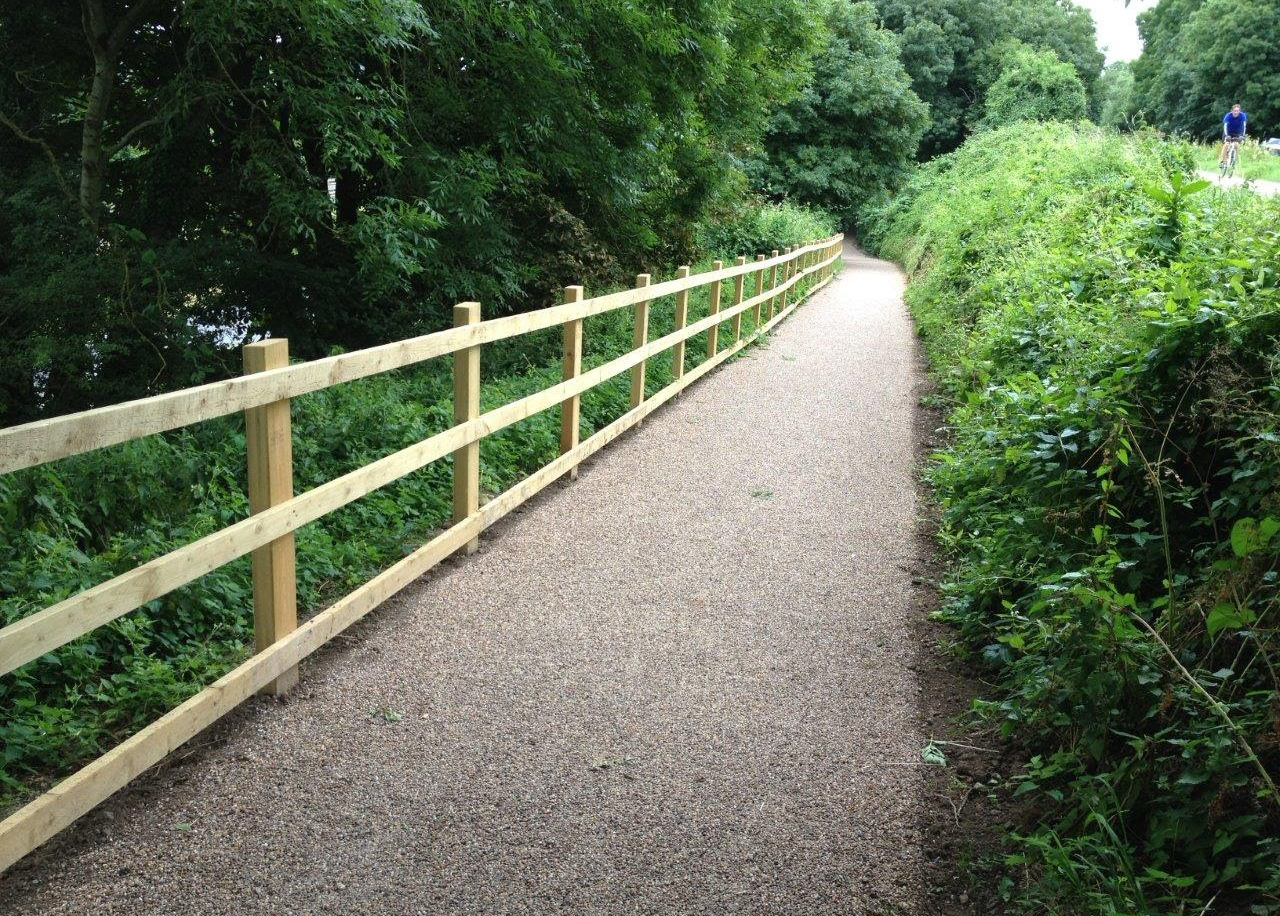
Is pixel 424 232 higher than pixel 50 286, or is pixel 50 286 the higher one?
pixel 424 232

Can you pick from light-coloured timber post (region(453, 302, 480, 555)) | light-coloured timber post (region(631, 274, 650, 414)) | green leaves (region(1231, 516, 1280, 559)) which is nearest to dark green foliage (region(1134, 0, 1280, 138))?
light-coloured timber post (region(631, 274, 650, 414))

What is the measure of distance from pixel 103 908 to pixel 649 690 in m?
2.09

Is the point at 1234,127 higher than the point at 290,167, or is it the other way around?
the point at 1234,127

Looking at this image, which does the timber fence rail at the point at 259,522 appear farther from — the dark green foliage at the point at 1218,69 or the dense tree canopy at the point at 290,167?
the dark green foliage at the point at 1218,69

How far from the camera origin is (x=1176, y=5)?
6119cm

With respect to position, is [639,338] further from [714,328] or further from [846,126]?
[846,126]

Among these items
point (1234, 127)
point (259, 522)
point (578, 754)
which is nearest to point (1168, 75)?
point (1234, 127)

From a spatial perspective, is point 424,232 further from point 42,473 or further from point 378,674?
point 378,674

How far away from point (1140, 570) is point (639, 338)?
5334 millimetres

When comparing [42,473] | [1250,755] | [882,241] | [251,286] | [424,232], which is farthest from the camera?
[882,241]

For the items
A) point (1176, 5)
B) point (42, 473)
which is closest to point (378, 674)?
point (42, 473)

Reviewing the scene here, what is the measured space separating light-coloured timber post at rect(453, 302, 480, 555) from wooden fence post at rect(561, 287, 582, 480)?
159cm

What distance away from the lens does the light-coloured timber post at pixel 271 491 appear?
151 inches

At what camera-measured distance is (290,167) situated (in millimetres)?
9711
